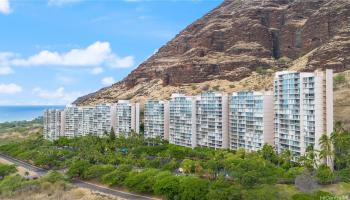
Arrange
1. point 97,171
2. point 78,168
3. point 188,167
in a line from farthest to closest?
point 78,168 → point 97,171 → point 188,167

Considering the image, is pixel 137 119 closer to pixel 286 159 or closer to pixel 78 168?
pixel 78 168

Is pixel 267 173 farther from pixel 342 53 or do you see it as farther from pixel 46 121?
pixel 46 121

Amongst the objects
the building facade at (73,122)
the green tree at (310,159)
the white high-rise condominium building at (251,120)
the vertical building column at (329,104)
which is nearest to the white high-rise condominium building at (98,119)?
the building facade at (73,122)

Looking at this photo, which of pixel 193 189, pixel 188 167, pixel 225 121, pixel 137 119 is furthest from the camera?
pixel 137 119

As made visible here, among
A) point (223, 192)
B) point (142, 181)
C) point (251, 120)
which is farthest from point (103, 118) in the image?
point (223, 192)

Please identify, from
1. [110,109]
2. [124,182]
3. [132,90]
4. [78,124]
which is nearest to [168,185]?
[124,182]

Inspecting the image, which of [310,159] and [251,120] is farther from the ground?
[251,120]

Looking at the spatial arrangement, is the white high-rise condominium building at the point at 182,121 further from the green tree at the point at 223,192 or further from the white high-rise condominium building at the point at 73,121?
the white high-rise condominium building at the point at 73,121
